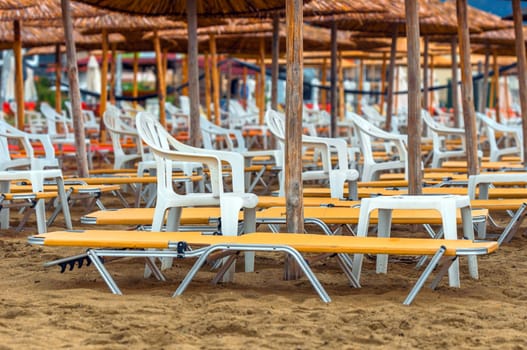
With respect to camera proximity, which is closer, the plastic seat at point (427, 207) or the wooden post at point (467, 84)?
the plastic seat at point (427, 207)

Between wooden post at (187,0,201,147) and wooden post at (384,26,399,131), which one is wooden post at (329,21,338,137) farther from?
wooden post at (187,0,201,147)

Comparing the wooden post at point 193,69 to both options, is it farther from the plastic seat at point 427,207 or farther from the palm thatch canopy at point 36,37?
the palm thatch canopy at point 36,37

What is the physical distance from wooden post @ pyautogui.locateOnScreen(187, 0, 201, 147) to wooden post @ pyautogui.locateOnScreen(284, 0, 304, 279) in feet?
10.9

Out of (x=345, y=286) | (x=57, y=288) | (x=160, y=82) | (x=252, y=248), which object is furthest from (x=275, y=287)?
Result: (x=160, y=82)

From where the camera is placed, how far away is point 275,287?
15.0ft

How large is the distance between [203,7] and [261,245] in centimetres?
483

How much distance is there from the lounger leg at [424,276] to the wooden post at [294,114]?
2.56ft

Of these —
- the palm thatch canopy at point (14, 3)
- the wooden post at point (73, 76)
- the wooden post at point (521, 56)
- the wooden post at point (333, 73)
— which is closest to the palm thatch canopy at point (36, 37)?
the wooden post at point (333, 73)

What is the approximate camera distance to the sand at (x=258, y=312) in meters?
3.43

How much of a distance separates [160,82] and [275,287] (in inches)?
358

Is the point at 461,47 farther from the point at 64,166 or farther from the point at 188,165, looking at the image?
the point at 64,166

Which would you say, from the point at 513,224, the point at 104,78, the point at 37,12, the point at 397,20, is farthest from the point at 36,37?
the point at 513,224

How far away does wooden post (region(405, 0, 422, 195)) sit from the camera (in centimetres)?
572

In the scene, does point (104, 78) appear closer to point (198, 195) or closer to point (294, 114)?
point (198, 195)
